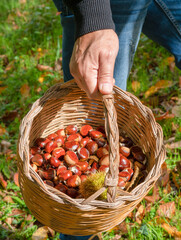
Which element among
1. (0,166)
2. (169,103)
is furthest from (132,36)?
(0,166)

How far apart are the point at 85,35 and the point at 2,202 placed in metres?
1.24

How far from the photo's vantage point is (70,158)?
148 centimetres

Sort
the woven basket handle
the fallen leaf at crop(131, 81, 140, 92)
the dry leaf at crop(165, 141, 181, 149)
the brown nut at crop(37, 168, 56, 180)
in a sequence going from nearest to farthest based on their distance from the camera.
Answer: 1. the woven basket handle
2. the brown nut at crop(37, 168, 56, 180)
3. the dry leaf at crop(165, 141, 181, 149)
4. the fallen leaf at crop(131, 81, 140, 92)

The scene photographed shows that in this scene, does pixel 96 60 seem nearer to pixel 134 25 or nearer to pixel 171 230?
pixel 134 25

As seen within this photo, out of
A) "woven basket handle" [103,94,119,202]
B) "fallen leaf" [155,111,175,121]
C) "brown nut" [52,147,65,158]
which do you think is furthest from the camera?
"fallen leaf" [155,111,175,121]

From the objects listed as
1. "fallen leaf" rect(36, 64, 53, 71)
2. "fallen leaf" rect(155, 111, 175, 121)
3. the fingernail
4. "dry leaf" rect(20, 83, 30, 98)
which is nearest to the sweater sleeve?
the fingernail

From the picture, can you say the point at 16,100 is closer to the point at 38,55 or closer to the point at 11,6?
the point at 38,55

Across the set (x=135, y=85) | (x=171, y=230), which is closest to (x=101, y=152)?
(x=171, y=230)

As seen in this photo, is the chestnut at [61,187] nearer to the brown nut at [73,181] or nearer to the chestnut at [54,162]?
the brown nut at [73,181]

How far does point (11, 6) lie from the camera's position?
3729 mm

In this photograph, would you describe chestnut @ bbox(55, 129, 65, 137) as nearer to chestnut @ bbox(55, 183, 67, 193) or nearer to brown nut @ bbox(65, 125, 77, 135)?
brown nut @ bbox(65, 125, 77, 135)

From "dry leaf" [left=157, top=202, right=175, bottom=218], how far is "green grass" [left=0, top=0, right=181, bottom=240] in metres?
0.03

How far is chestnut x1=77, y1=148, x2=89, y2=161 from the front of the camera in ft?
5.04

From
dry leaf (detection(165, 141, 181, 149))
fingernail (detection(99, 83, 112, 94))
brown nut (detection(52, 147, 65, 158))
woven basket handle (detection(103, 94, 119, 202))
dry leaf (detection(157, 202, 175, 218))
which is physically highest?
fingernail (detection(99, 83, 112, 94))
